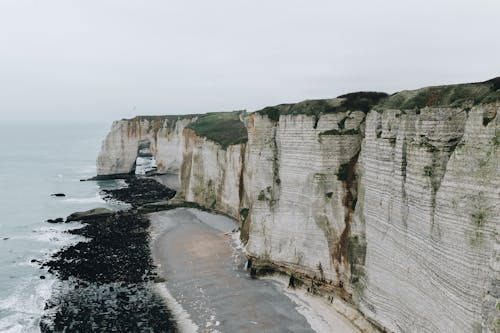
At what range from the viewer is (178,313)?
80.2 ft

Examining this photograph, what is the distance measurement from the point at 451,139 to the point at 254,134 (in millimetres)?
17457

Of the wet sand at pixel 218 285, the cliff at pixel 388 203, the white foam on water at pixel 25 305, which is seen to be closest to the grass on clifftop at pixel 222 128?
the wet sand at pixel 218 285

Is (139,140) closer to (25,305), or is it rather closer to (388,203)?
(25,305)

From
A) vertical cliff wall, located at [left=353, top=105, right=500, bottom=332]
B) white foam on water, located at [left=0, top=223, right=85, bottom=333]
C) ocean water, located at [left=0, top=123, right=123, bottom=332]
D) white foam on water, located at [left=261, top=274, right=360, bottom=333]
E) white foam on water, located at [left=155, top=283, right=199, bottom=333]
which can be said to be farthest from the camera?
ocean water, located at [left=0, top=123, right=123, bottom=332]

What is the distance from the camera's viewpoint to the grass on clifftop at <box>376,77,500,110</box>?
17.0m

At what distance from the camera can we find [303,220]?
26438 millimetres

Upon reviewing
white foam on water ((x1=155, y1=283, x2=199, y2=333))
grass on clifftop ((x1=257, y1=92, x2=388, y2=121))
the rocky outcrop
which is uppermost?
grass on clifftop ((x1=257, y1=92, x2=388, y2=121))

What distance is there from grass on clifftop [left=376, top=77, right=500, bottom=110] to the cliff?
74 mm

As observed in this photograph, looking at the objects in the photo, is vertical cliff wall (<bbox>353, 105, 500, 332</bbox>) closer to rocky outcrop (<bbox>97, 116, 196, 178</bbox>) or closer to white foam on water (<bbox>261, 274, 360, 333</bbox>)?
white foam on water (<bbox>261, 274, 360, 333</bbox>)

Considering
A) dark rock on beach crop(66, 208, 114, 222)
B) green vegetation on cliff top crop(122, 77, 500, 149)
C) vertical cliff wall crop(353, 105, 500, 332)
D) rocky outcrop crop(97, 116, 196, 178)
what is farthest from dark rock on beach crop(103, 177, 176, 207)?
vertical cliff wall crop(353, 105, 500, 332)

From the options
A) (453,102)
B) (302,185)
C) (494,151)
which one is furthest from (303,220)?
(494,151)

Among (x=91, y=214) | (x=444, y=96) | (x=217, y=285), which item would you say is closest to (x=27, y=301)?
(x=217, y=285)

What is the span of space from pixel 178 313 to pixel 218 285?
4219 millimetres

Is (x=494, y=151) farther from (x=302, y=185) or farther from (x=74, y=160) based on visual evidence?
(x=74, y=160)
